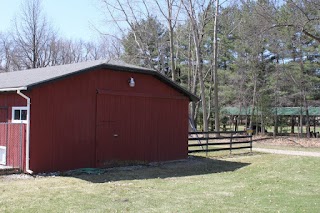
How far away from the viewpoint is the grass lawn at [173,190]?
23.0 feet

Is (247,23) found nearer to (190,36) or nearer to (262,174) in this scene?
(190,36)

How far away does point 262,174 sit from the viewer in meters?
11.4

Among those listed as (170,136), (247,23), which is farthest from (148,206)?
(247,23)

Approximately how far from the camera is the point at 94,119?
12758 millimetres

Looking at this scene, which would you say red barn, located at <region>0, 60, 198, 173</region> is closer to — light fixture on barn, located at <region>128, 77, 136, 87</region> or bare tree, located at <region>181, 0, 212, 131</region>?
light fixture on barn, located at <region>128, 77, 136, 87</region>

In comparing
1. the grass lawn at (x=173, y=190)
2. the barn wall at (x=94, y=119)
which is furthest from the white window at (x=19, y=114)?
the grass lawn at (x=173, y=190)

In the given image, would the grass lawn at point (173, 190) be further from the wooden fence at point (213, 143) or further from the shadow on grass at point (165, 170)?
the wooden fence at point (213, 143)

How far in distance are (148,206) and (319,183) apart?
494cm

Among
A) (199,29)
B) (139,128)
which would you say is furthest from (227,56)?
(139,128)

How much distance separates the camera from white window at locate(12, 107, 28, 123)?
1178cm

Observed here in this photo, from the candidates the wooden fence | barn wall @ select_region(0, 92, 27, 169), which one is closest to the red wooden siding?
barn wall @ select_region(0, 92, 27, 169)

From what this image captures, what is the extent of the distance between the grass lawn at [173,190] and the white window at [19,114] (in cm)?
198

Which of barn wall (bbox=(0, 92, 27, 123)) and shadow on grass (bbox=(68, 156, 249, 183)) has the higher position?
barn wall (bbox=(0, 92, 27, 123))

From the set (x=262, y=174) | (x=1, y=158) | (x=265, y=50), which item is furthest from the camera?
(x=265, y=50)
